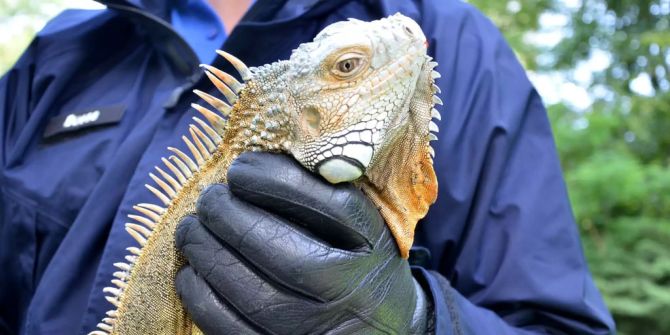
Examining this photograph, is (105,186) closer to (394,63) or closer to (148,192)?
(148,192)

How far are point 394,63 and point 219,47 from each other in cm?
110

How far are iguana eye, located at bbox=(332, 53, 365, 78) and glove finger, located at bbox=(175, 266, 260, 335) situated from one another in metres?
0.68

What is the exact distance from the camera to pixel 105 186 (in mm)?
2492

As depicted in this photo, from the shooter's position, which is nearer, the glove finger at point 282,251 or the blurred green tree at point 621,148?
the glove finger at point 282,251

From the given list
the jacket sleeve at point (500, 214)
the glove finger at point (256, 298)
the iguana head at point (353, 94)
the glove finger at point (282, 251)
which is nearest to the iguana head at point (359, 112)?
the iguana head at point (353, 94)

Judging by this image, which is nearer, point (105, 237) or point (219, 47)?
point (105, 237)

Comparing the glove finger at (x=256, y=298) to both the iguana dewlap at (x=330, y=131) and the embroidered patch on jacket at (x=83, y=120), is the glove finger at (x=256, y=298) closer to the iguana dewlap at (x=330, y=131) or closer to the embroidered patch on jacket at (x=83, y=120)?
the iguana dewlap at (x=330, y=131)

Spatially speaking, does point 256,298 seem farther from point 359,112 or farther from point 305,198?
point 359,112

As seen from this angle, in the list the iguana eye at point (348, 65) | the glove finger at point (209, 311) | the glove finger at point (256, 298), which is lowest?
the glove finger at point (209, 311)

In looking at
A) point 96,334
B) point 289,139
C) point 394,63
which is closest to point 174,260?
point 96,334

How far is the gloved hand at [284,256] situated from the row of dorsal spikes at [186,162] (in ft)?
0.70

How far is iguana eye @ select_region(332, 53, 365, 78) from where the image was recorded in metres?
1.80

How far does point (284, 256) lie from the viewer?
176 centimetres

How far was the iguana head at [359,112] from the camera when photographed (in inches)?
70.9
